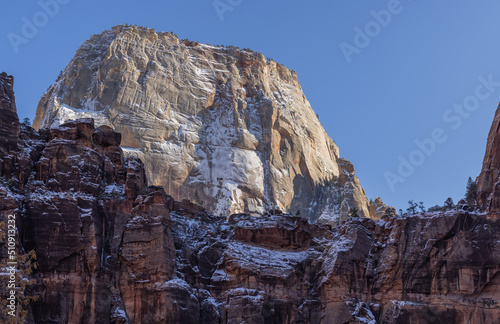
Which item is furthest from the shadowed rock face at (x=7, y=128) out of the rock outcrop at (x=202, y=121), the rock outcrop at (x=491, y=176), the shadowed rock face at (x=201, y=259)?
the rock outcrop at (x=491, y=176)

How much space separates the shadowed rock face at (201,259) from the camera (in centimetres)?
9612

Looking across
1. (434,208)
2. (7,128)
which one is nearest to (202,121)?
(434,208)

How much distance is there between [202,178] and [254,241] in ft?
167

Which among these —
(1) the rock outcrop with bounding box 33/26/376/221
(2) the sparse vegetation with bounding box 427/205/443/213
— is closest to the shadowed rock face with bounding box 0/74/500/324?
(2) the sparse vegetation with bounding box 427/205/443/213

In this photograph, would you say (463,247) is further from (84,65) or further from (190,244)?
(84,65)

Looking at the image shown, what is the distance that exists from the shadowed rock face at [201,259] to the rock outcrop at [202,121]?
4445cm

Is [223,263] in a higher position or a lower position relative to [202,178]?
lower

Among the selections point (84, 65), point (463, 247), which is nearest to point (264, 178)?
point (84, 65)

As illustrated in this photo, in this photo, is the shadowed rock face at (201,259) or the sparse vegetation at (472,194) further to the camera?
the sparse vegetation at (472,194)

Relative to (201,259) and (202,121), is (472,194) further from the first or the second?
(202,121)

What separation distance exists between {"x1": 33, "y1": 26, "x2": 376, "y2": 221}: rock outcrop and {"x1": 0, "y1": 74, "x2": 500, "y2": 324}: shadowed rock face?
4445 cm

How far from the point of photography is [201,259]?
105625 mm

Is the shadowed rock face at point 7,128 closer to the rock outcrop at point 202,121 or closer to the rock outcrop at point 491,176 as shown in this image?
the rock outcrop at point 202,121

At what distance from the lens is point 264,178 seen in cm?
16550
